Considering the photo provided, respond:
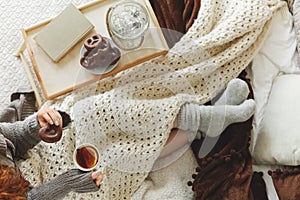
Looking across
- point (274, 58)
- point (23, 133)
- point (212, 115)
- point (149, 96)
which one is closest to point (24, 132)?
point (23, 133)

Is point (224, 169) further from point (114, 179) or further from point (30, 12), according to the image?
point (30, 12)

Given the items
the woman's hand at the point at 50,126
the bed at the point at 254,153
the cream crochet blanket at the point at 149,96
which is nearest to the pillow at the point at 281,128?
the bed at the point at 254,153

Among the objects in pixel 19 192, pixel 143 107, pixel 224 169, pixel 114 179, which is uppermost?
pixel 19 192

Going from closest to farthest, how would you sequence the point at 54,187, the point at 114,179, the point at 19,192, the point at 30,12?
1. the point at 19,192
2. the point at 54,187
3. the point at 114,179
4. the point at 30,12

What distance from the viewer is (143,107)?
1.42 metres

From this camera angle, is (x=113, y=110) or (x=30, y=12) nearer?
(x=113, y=110)

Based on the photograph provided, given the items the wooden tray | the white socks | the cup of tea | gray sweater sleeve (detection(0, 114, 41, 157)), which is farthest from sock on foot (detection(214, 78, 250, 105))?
gray sweater sleeve (detection(0, 114, 41, 157))

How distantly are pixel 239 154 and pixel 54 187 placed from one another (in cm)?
52

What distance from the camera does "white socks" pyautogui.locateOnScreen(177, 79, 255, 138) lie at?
142 cm

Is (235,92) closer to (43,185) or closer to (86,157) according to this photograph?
(86,157)

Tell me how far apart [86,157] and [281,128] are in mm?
539

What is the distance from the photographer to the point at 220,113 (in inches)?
56.1

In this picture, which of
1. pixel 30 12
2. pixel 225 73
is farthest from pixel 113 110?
pixel 30 12

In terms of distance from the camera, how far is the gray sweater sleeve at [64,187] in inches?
48.9
